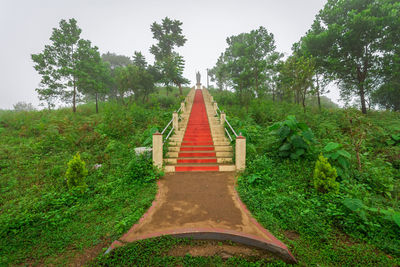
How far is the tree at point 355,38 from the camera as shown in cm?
1117

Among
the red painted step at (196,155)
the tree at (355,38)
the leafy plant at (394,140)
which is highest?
the tree at (355,38)

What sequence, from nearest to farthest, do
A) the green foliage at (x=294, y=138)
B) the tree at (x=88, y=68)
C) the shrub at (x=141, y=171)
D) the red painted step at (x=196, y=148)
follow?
the shrub at (x=141, y=171)
the green foliage at (x=294, y=138)
the red painted step at (x=196, y=148)
the tree at (x=88, y=68)

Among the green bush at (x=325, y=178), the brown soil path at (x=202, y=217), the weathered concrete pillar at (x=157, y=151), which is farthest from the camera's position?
the weathered concrete pillar at (x=157, y=151)

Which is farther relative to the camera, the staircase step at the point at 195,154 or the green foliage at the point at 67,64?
the green foliage at the point at 67,64

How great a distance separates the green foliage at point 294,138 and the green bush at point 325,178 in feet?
4.47

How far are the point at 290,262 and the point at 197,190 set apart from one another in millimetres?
2802

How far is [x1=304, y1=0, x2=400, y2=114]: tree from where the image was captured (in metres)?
11.2

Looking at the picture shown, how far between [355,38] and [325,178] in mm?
14142

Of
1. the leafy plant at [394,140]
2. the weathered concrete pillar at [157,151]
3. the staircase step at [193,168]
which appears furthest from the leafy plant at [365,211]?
the leafy plant at [394,140]

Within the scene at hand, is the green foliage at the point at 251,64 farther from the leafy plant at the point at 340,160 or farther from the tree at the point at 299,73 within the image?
the leafy plant at the point at 340,160

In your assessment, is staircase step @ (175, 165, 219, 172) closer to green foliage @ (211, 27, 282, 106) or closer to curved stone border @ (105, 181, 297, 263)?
curved stone border @ (105, 181, 297, 263)

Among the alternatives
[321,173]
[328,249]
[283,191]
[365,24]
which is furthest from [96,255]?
[365,24]

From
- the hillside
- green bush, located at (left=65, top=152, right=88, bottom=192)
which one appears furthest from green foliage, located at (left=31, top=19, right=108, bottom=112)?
green bush, located at (left=65, top=152, right=88, bottom=192)

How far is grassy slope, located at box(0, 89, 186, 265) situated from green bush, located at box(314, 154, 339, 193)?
4760 millimetres
